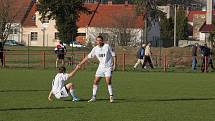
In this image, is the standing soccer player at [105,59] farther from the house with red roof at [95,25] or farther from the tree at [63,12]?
the house with red roof at [95,25]

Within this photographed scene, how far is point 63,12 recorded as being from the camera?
235 ft

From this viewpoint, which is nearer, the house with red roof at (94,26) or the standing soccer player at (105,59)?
the standing soccer player at (105,59)

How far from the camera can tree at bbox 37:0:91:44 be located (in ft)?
227

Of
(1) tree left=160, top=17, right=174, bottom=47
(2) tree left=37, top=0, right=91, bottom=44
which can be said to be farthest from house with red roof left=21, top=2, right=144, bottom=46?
(1) tree left=160, top=17, right=174, bottom=47

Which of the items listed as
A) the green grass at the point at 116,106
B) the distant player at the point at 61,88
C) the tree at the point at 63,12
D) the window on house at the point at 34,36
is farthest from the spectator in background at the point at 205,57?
the window on house at the point at 34,36

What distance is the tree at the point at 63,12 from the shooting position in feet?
227

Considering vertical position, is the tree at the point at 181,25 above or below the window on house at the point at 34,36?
above

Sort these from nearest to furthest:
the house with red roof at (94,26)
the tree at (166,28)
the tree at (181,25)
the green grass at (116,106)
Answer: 1. the green grass at (116,106)
2. the house with red roof at (94,26)
3. the tree at (166,28)
4. the tree at (181,25)

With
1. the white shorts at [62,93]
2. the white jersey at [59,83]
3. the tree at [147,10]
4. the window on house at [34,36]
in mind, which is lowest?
the white shorts at [62,93]

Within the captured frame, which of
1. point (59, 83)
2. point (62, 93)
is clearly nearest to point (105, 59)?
point (59, 83)

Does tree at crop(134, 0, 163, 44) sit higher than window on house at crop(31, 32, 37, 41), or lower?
higher

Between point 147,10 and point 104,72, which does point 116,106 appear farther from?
point 147,10

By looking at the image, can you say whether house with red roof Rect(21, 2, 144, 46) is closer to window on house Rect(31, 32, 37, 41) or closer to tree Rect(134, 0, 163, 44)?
window on house Rect(31, 32, 37, 41)

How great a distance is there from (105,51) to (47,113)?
11.9 ft
